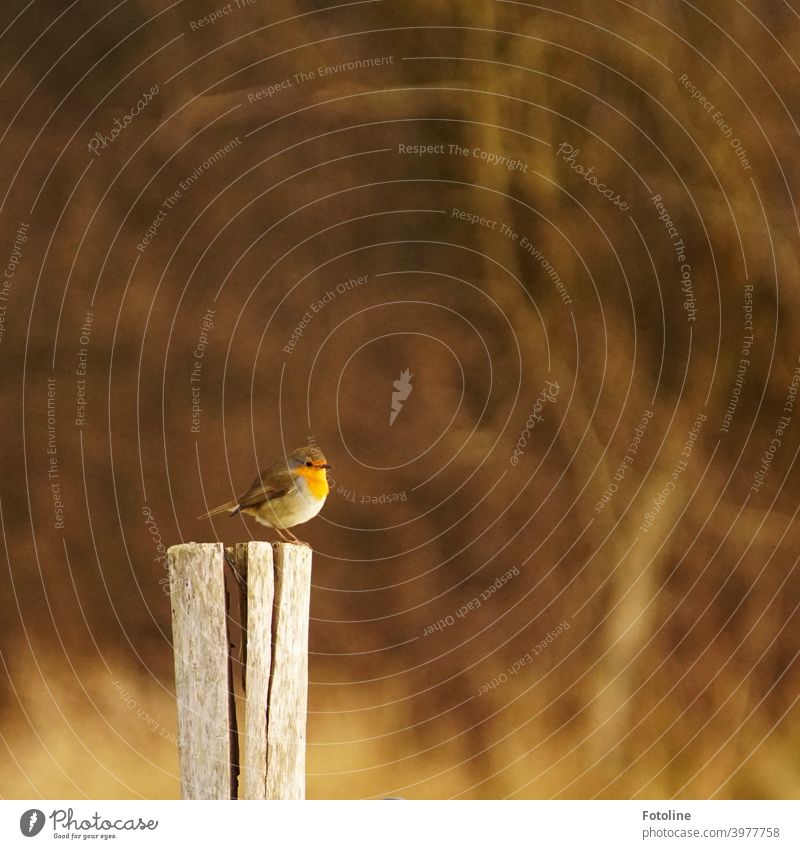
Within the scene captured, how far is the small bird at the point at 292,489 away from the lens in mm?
2473

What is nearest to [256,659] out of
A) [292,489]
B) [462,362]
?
[292,489]

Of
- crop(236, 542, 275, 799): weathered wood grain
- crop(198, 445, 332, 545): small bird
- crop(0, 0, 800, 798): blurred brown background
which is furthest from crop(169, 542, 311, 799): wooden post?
crop(0, 0, 800, 798): blurred brown background

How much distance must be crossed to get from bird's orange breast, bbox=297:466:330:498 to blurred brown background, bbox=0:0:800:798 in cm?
73

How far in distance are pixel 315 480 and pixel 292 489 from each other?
0.05m

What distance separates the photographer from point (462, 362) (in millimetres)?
3312

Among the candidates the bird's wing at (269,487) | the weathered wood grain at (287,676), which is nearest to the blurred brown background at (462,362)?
the bird's wing at (269,487)

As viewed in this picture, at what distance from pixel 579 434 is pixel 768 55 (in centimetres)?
122

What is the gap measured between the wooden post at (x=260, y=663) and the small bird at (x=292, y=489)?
24 cm

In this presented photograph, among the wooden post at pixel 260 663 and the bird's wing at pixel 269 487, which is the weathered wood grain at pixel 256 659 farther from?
the bird's wing at pixel 269 487

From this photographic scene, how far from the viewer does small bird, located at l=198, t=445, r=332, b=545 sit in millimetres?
2473

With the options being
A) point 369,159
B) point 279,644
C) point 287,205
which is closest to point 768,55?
point 369,159

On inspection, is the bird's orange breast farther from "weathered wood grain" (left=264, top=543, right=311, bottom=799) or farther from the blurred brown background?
the blurred brown background

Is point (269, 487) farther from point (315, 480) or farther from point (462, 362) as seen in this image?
point (462, 362)

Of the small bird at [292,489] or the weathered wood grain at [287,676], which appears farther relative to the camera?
the small bird at [292,489]
